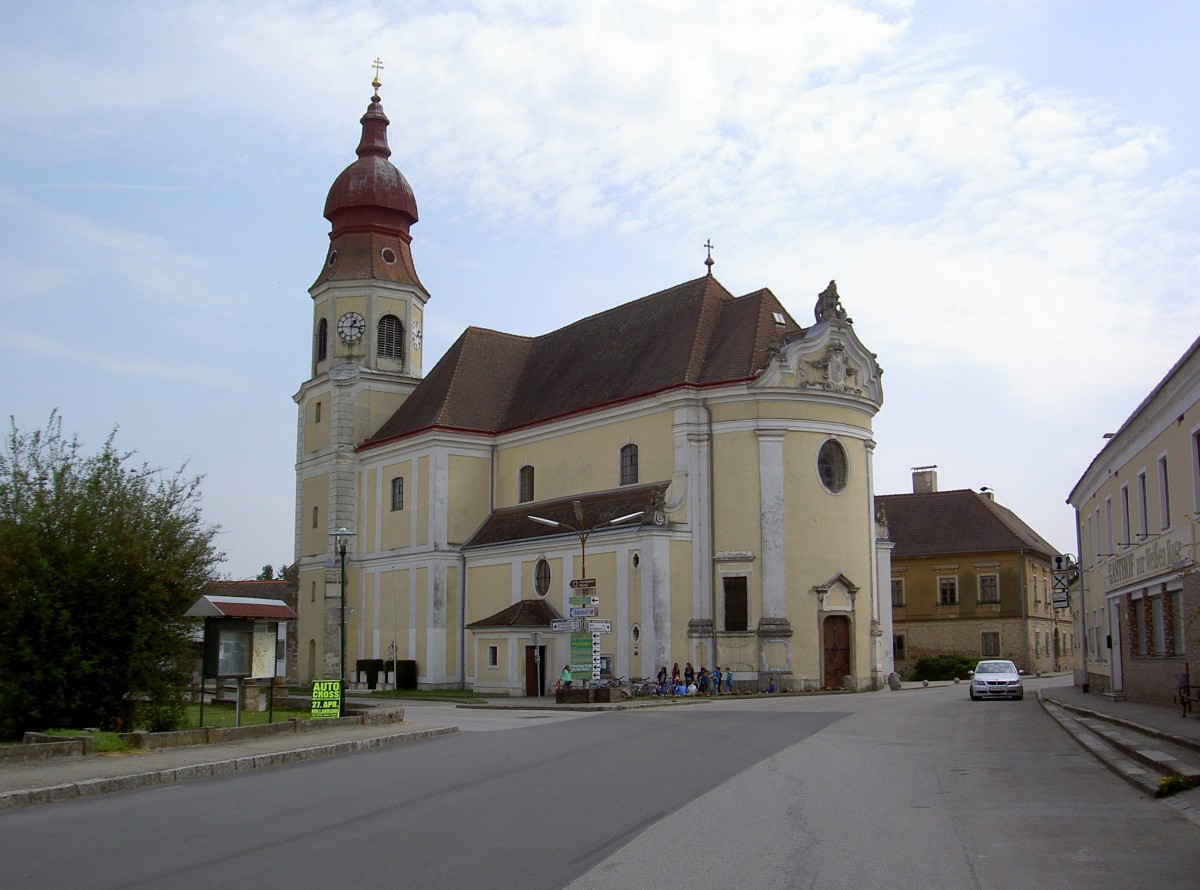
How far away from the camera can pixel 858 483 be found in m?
44.4

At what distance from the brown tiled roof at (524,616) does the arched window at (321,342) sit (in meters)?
19.3

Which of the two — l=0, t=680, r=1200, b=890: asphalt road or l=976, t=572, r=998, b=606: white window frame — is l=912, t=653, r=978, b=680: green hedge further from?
l=0, t=680, r=1200, b=890: asphalt road

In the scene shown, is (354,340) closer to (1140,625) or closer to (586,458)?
(586,458)

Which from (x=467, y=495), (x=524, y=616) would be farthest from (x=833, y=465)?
(x=467, y=495)

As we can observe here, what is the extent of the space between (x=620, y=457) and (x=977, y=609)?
1147 inches

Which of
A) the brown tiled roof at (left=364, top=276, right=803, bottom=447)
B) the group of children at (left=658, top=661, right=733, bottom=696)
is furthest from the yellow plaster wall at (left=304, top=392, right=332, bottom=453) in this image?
the group of children at (left=658, top=661, right=733, bottom=696)

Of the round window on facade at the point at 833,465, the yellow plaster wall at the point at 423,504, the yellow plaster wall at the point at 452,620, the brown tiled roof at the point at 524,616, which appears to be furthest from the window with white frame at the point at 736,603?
the yellow plaster wall at the point at 423,504

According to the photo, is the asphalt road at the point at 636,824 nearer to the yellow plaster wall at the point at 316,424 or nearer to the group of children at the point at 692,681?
the group of children at the point at 692,681

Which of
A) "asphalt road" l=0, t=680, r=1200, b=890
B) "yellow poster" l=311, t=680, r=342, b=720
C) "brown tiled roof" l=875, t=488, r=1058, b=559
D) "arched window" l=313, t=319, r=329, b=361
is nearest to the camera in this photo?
"asphalt road" l=0, t=680, r=1200, b=890

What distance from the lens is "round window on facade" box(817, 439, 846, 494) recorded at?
43.7 m

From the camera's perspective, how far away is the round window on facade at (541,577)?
46562 millimetres

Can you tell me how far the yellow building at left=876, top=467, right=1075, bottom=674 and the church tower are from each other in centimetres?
2988

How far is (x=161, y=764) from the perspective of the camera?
17.2 meters

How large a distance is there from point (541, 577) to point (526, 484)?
6.06 metres
